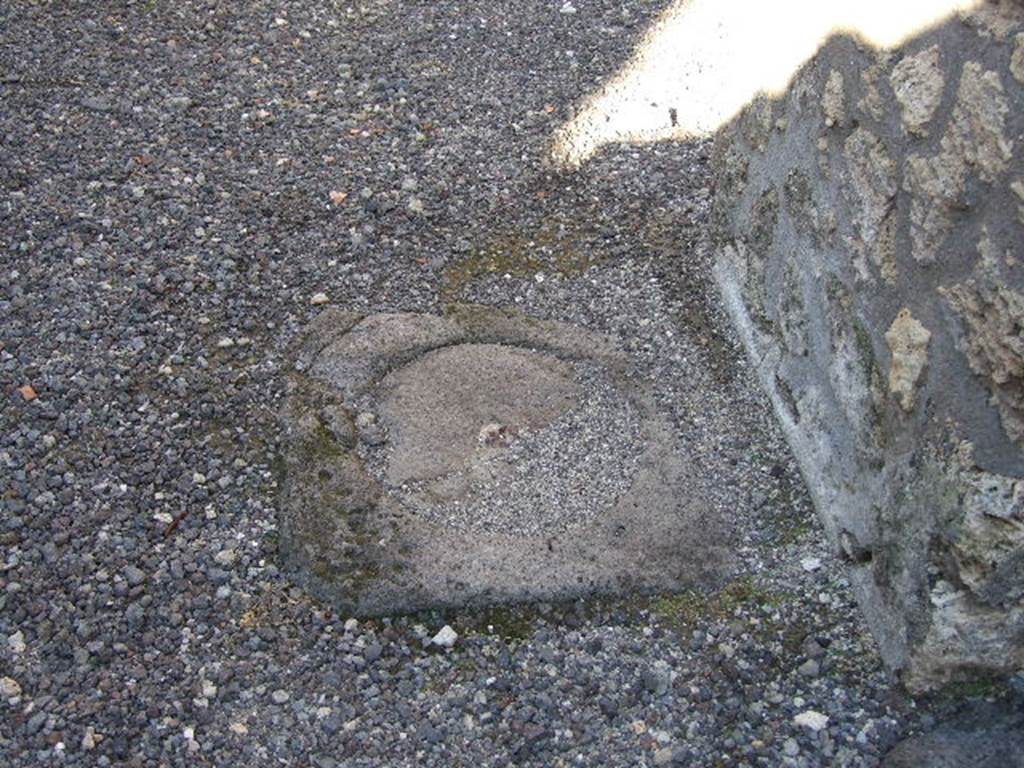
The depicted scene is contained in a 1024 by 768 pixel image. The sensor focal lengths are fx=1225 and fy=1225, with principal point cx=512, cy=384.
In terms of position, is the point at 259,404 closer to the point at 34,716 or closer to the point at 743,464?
the point at 34,716

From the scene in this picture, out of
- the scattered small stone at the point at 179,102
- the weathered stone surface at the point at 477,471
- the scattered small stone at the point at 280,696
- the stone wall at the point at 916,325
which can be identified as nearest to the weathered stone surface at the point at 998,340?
the stone wall at the point at 916,325

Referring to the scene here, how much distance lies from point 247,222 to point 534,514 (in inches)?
53.5

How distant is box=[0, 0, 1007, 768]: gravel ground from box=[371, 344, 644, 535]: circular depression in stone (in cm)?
18

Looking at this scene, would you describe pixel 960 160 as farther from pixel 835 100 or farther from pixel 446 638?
pixel 446 638

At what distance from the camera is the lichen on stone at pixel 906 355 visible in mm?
2158

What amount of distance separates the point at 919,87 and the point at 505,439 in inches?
46.4

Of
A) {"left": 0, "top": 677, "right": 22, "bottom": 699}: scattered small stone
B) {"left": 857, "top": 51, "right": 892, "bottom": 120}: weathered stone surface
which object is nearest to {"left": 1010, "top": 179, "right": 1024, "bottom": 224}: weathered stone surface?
{"left": 857, "top": 51, "right": 892, "bottom": 120}: weathered stone surface

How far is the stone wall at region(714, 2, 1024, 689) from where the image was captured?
196 centimetres

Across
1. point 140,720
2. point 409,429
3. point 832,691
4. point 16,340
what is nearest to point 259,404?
point 409,429

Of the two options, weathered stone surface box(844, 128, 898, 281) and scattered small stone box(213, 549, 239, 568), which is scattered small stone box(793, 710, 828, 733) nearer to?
weathered stone surface box(844, 128, 898, 281)

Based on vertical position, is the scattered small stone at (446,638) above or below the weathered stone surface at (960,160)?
below

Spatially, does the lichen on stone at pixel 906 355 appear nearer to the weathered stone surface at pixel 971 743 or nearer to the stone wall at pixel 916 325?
the stone wall at pixel 916 325

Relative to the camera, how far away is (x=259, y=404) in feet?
9.71

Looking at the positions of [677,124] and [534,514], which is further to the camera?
[677,124]
